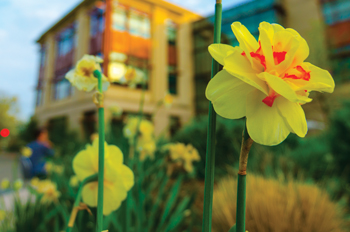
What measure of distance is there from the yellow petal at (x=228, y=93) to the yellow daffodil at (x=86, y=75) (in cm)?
24

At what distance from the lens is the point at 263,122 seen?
1.04ft

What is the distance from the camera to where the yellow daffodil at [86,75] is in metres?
0.48

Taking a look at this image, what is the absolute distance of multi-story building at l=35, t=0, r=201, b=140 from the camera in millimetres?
12305

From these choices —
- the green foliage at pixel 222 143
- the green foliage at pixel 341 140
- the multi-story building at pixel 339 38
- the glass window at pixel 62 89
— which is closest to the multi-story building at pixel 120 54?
the glass window at pixel 62 89

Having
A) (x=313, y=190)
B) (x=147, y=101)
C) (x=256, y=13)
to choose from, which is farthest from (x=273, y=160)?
(x=256, y=13)

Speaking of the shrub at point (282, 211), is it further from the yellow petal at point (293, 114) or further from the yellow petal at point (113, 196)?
the yellow petal at point (293, 114)

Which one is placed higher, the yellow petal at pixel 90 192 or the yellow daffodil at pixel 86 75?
the yellow daffodil at pixel 86 75

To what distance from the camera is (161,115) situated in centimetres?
1383

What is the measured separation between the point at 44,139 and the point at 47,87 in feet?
40.6

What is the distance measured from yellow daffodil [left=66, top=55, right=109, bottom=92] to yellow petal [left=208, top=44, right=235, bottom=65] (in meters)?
0.24

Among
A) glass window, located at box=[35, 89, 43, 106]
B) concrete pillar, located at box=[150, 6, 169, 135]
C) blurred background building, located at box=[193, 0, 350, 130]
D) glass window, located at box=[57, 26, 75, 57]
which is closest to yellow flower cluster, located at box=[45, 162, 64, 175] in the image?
blurred background building, located at box=[193, 0, 350, 130]

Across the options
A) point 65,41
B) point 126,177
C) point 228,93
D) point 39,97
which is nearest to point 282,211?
point 126,177

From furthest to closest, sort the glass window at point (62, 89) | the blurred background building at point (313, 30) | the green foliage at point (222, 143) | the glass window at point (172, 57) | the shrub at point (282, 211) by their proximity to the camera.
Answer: the glass window at point (172, 57) < the glass window at point (62, 89) < the blurred background building at point (313, 30) < the green foliage at point (222, 143) < the shrub at point (282, 211)

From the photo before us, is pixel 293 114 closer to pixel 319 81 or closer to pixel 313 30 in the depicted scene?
pixel 319 81
